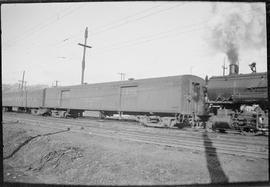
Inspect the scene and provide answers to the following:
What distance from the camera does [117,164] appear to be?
5.96 meters

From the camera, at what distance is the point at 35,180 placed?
21.0 feet

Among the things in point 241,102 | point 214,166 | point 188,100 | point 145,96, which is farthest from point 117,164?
point 145,96

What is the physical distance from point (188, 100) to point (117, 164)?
7733 millimetres

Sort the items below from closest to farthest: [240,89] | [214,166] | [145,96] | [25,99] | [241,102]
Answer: [214,166]
[241,102]
[240,89]
[145,96]
[25,99]

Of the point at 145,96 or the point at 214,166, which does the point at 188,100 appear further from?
the point at 214,166

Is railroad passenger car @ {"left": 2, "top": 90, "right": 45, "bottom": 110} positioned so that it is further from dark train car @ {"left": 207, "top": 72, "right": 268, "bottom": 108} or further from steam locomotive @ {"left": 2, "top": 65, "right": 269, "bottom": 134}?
dark train car @ {"left": 207, "top": 72, "right": 268, "bottom": 108}

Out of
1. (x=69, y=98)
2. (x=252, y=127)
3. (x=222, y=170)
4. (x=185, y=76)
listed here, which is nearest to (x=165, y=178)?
(x=222, y=170)

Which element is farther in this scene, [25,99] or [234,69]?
[25,99]

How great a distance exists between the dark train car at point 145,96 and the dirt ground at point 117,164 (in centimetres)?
499

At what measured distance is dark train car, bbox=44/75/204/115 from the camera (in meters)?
12.5

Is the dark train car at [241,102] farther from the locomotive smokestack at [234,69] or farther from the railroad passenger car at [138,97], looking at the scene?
the locomotive smokestack at [234,69]

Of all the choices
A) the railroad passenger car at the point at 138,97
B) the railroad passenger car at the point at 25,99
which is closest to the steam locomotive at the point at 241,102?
the railroad passenger car at the point at 138,97

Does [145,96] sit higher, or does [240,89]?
[240,89]

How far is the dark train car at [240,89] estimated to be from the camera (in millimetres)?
10102
